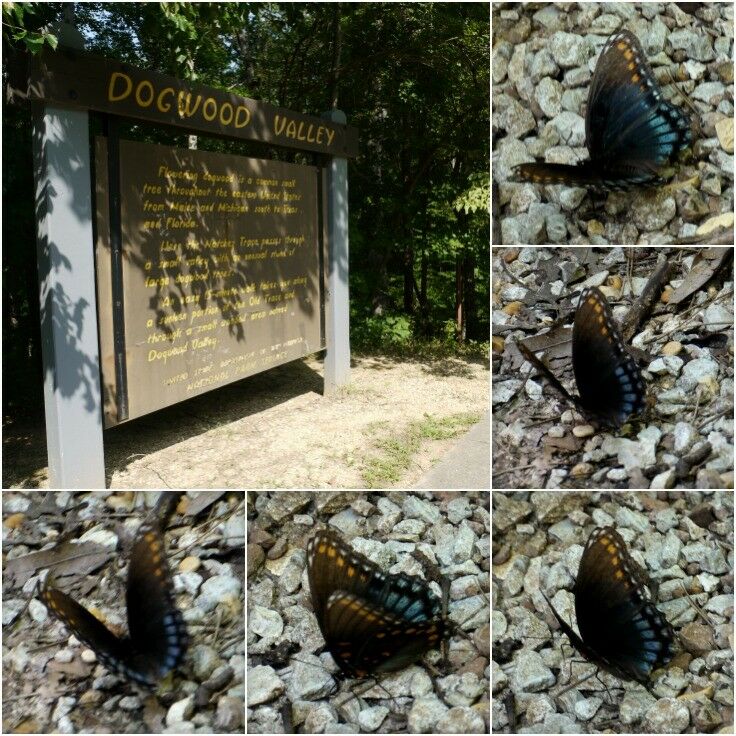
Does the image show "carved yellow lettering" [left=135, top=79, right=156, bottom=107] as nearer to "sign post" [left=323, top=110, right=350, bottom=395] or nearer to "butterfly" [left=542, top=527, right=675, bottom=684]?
"sign post" [left=323, top=110, right=350, bottom=395]

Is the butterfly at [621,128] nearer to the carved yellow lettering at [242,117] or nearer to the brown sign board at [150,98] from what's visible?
the brown sign board at [150,98]

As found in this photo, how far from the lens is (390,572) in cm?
242

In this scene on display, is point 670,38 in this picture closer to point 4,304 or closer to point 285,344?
point 285,344

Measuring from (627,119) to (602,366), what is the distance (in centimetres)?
70

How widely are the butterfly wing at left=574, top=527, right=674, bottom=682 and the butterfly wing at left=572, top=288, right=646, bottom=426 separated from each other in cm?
48

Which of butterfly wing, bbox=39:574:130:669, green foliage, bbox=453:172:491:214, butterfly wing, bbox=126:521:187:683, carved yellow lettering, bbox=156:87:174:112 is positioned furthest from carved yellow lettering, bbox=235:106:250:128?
butterfly wing, bbox=39:574:130:669

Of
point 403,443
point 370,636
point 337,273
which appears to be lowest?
point 370,636

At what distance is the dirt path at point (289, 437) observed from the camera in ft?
12.5

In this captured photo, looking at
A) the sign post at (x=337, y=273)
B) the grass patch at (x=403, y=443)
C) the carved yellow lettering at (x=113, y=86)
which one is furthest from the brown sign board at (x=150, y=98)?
the grass patch at (x=403, y=443)

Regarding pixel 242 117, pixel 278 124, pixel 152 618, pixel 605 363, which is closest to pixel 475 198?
pixel 278 124

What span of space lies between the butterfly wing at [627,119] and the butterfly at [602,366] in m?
0.36

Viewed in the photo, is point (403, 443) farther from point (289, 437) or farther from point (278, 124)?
point (278, 124)

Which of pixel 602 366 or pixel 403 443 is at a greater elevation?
pixel 602 366

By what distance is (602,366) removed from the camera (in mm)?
2084
